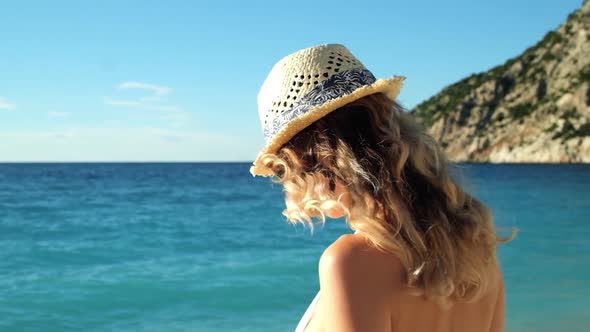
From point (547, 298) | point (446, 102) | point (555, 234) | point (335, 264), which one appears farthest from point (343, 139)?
point (446, 102)

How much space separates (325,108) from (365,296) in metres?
0.40

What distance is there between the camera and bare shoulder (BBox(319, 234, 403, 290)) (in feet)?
4.45

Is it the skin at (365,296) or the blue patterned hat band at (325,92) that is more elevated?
the blue patterned hat band at (325,92)

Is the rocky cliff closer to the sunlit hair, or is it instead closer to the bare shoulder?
the sunlit hair

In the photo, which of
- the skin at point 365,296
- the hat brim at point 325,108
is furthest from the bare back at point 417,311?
the hat brim at point 325,108

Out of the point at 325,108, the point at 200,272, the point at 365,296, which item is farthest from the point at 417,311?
the point at 200,272

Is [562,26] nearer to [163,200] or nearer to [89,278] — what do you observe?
[163,200]

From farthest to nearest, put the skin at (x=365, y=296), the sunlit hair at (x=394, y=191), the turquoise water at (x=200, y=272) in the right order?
the turquoise water at (x=200, y=272), the sunlit hair at (x=394, y=191), the skin at (x=365, y=296)

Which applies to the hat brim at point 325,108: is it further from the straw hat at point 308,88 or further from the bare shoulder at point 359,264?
the bare shoulder at point 359,264

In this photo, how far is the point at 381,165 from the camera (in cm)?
154

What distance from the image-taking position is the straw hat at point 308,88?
1549 mm

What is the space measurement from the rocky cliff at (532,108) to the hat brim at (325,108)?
6432 cm

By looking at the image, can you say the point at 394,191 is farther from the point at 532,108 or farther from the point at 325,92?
the point at 532,108

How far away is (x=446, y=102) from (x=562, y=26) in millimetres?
16103
